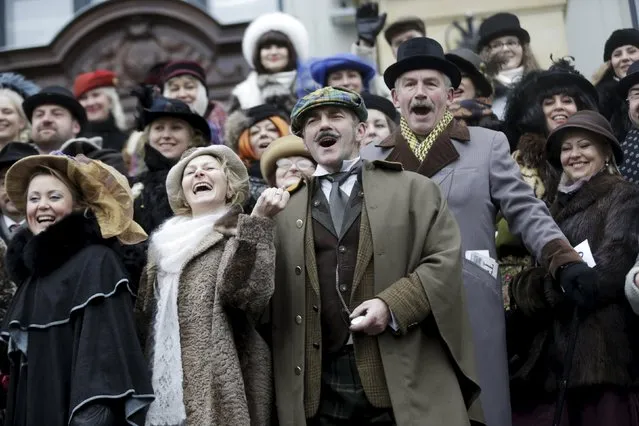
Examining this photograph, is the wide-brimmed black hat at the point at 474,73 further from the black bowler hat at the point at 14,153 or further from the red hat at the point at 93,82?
the red hat at the point at 93,82

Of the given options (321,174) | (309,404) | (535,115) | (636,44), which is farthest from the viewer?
(636,44)

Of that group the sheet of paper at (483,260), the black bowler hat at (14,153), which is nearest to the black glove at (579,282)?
the sheet of paper at (483,260)

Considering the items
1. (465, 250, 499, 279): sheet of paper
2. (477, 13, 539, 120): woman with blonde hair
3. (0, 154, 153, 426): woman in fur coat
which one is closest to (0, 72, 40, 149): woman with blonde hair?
(0, 154, 153, 426): woman in fur coat

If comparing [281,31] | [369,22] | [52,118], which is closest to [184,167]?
[52,118]

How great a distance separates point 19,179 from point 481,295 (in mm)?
2182

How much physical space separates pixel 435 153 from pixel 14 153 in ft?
9.48

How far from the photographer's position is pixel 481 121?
738cm

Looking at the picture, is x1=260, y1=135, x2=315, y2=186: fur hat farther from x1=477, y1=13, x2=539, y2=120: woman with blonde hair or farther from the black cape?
x1=477, y1=13, x2=539, y2=120: woman with blonde hair

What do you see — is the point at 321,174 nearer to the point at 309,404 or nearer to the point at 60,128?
the point at 309,404

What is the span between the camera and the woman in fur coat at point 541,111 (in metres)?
6.93

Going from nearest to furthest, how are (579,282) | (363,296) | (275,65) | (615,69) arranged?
(363,296) < (579,282) < (615,69) < (275,65)

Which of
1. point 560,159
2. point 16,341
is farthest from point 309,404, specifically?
point 560,159

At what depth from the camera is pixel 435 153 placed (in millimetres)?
5750

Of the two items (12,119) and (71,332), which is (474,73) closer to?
(12,119)
